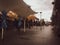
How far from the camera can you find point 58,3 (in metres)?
17.8

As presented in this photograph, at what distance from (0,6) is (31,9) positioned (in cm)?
2648

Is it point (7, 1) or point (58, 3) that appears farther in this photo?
point (7, 1)

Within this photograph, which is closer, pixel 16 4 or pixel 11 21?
pixel 11 21

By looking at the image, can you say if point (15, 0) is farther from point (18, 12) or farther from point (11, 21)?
point (11, 21)

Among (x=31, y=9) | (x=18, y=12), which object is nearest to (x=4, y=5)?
(x=18, y=12)

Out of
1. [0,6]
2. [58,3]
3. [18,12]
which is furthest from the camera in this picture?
[18,12]

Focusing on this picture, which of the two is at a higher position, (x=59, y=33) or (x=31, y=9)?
(x=31, y=9)

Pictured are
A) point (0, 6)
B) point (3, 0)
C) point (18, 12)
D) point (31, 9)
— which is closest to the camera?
point (0, 6)

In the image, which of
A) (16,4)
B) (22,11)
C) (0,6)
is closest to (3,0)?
(0,6)

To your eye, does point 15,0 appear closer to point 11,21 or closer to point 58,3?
point 11,21

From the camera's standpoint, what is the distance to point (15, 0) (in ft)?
134

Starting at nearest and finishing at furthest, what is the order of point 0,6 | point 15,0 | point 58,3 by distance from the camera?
point 58,3, point 0,6, point 15,0

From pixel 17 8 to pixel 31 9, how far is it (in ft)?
56.4

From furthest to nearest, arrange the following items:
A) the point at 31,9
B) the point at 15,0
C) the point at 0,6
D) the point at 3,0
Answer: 1. the point at 31,9
2. the point at 15,0
3. the point at 3,0
4. the point at 0,6
